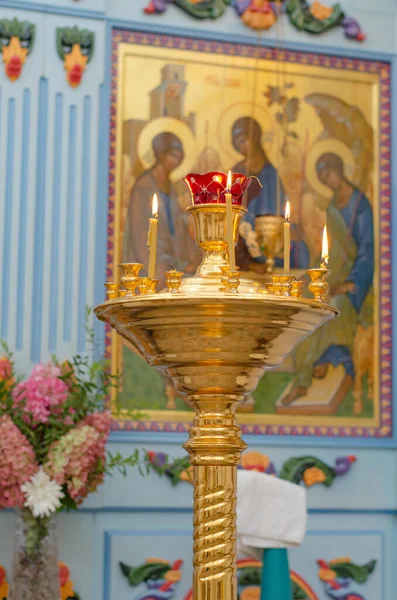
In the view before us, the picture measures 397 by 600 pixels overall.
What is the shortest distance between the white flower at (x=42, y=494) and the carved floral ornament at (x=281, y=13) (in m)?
2.48

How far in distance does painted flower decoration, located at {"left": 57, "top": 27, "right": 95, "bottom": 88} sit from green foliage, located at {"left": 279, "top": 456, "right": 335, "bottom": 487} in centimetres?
213

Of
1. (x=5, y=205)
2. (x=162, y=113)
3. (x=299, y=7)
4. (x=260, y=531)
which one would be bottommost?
(x=260, y=531)

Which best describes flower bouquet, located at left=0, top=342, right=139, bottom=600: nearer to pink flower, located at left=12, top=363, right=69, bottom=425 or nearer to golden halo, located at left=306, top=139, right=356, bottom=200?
pink flower, located at left=12, top=363, right=69, bottom=425

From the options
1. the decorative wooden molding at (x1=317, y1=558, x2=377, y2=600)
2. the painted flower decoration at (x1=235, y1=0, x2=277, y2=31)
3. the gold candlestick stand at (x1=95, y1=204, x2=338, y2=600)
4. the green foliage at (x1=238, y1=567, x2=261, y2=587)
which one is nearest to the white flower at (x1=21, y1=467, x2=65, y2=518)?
the green foliage at (x1=238, y1=567, x2=261, y2=587)

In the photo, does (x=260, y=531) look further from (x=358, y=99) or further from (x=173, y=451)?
(x=358, y=99)

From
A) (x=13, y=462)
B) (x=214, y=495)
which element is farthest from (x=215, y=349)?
(x=13, y=462)

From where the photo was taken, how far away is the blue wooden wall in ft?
15.4

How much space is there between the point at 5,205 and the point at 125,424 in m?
1.18

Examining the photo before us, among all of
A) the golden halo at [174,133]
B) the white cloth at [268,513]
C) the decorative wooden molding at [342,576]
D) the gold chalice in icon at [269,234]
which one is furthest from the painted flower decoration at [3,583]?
the golden halo at [174,133]

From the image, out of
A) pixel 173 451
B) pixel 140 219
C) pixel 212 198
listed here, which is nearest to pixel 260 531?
pixel 173 451

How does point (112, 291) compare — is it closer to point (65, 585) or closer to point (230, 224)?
point (230, 224)

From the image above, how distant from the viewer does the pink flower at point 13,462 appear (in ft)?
12.5

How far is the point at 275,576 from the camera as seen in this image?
414cm

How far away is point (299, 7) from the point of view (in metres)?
5.29
